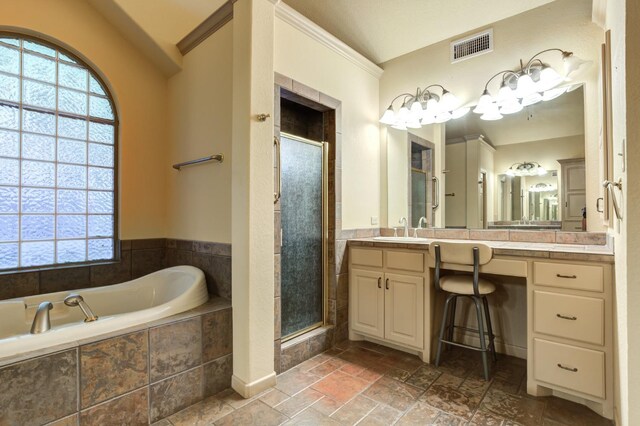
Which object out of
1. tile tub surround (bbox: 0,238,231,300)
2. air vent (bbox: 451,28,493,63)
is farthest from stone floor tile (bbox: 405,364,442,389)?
air vent (bbox: 451,28,493,63)

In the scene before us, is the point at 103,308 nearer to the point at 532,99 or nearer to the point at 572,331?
the point at 572,331

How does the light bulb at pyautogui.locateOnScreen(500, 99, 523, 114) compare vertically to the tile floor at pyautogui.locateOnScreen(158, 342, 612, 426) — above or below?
above

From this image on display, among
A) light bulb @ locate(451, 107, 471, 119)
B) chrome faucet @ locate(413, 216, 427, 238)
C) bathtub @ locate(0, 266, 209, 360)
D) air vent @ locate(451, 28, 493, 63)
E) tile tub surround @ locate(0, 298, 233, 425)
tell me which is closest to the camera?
tile tub surround @ locate(0, 298, 233, 425)

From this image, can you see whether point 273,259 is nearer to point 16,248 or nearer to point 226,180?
point 226,180

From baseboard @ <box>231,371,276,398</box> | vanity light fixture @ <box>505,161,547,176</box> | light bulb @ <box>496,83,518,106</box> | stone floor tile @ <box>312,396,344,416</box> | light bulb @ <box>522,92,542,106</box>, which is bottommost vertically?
stone floor tile @ <box>312,396,344,416</box>

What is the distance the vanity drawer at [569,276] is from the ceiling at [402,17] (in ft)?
6.60

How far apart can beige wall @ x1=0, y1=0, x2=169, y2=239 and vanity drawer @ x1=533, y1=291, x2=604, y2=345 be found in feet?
10.1

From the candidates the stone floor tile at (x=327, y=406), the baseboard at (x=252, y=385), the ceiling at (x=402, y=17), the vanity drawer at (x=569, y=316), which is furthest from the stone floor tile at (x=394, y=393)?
the ceiling at (x=402, y=17)

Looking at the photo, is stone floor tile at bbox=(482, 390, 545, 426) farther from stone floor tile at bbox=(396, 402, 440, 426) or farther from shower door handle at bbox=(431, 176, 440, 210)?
shower door handle at bbox=(431, 176, 440, 210)

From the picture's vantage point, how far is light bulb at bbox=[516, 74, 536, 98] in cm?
233

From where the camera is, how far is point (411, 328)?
237 cm

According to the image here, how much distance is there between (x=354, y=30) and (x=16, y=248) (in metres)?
3.25

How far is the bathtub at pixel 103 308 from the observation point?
141 centimetres

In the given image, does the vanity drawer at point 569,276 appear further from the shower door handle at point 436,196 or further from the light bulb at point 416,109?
the light bulb at point 416,109
